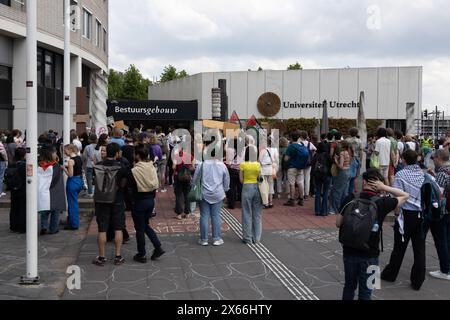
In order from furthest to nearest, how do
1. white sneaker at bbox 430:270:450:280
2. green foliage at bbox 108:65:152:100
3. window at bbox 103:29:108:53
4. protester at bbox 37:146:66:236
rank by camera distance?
green foliage at bbox 108:65:152:100, window at bbox 103:29:108:53, protester at bbox 37:146:66:236, white sneaker at bbox 430:270:450:280

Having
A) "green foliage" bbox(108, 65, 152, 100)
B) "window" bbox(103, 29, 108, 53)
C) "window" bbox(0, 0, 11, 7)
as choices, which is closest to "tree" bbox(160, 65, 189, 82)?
"green foliage" bbox(108, 65, 152, 100)

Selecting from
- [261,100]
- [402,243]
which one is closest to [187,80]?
[261,100]

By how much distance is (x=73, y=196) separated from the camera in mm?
10039

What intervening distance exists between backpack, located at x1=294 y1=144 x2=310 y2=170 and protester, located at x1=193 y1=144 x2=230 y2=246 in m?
4.12

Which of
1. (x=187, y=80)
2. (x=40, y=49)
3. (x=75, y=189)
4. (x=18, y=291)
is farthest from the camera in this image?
(x=187, y=80)

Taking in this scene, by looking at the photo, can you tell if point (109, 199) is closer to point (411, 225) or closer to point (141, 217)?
point (141, 217)

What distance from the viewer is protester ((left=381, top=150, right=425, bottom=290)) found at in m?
6.67

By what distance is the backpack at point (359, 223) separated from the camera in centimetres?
521

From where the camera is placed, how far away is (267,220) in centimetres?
1134

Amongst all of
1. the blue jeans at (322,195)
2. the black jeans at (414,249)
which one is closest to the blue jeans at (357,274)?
the black jeans at (414,249)

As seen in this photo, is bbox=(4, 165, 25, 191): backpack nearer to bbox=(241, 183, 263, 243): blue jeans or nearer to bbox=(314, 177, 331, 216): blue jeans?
bbox=(241, 183, 263, 243): blue jeans

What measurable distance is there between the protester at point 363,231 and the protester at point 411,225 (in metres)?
→ 1.37

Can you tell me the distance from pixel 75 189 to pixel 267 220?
3.98 meters
